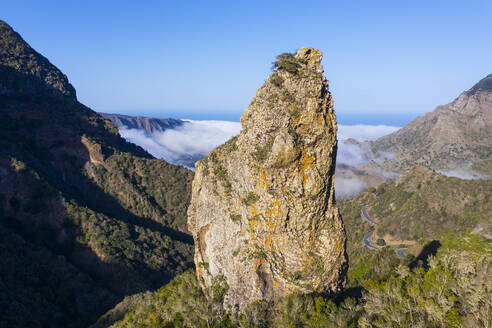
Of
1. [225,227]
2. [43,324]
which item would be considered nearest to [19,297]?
[43,324]

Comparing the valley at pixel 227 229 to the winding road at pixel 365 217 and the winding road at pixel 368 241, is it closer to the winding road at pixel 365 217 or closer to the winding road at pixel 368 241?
the winding road at pixel 368 241

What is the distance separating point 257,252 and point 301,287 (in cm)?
290

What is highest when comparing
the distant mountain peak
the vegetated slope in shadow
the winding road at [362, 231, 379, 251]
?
the distant mountain peak

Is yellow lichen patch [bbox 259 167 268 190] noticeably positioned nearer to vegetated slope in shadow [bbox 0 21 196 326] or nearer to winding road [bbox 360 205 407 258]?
vegetated slope in shadow [bbox 0 21 196 326]

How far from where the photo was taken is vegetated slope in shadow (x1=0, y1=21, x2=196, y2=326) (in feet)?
158

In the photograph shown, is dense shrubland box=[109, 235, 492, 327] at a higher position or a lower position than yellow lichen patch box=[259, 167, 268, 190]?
lower

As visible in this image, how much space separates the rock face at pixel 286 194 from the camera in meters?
14.3

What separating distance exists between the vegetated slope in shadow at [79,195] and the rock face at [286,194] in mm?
30181

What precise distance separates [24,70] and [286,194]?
108 meters

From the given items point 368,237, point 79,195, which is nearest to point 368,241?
point 368,237

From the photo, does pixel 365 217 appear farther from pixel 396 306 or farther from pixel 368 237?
pixel 396 306

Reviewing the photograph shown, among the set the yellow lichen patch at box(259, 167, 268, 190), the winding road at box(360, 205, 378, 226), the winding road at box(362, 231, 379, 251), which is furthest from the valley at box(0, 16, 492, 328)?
the winding road at box(360, 205, 378, 226)

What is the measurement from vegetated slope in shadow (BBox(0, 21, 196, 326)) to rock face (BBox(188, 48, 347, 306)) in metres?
30.2

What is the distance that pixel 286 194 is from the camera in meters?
14.4
